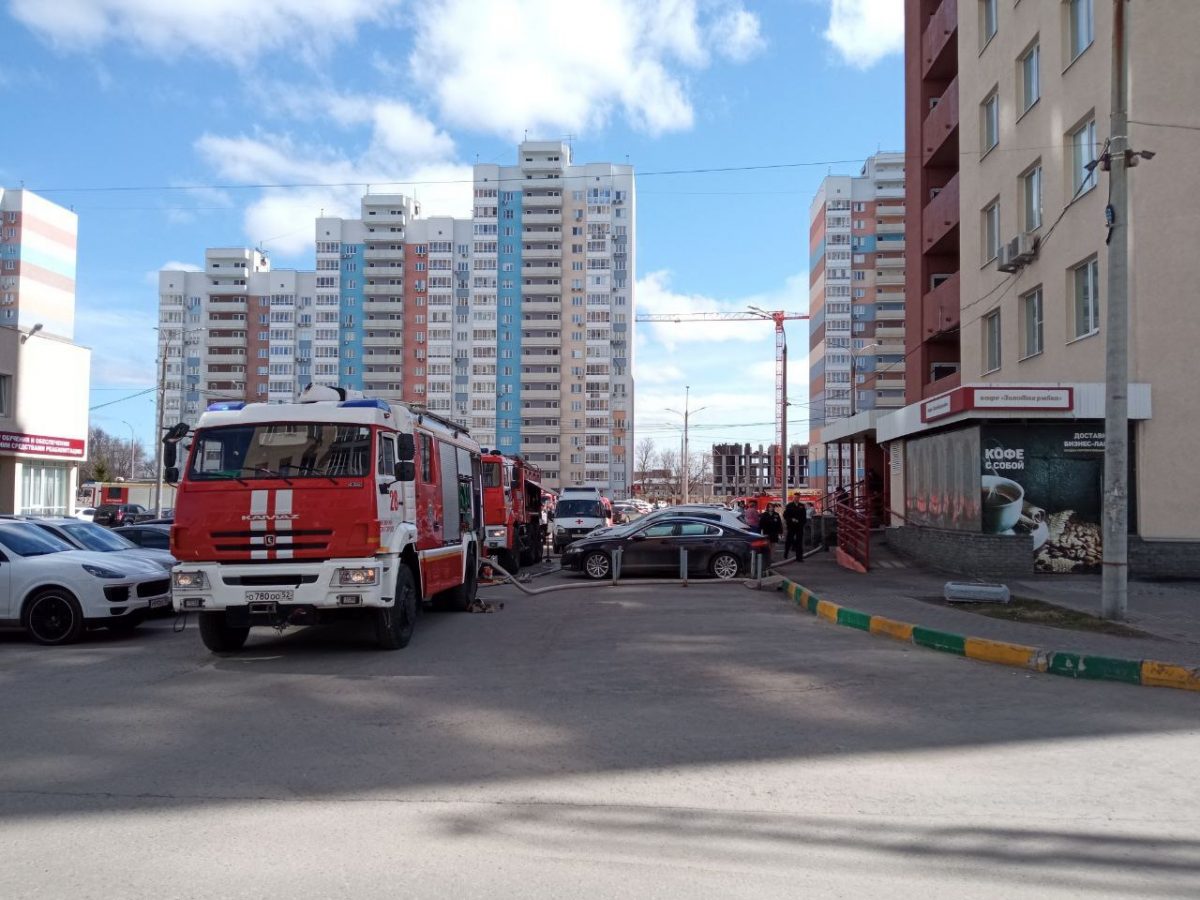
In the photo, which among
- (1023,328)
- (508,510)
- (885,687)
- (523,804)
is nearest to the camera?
(523,804)

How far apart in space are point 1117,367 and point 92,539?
14.7 metres

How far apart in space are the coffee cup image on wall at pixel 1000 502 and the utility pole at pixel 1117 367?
6726 mm

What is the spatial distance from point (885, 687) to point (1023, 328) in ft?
53.2

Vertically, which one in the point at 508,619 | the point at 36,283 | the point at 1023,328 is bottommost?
the point at 508,619

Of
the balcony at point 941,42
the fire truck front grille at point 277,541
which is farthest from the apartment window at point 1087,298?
the fire truck front grille at point 277,541

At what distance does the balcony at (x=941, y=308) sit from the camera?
2652 centimetres

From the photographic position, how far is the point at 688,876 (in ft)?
14.0

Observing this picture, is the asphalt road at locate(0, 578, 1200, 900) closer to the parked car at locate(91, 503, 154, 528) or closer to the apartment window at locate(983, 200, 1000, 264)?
the apartment window at locate(983, 200, 1000, 264)

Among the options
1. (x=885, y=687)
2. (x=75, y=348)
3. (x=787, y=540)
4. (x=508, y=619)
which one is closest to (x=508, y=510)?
(x=787, y=540)

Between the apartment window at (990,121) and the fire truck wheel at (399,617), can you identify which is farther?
the apartment window at (990,121)

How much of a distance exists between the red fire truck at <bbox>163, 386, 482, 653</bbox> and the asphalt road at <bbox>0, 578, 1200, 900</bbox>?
2.16 feet

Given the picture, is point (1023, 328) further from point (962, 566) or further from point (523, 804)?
point (523, 804)

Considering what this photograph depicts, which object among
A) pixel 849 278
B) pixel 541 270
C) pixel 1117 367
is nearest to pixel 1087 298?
pixel 1117 367

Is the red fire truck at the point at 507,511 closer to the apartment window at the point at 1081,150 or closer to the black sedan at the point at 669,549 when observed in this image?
the black sedan at the point at 669,549
